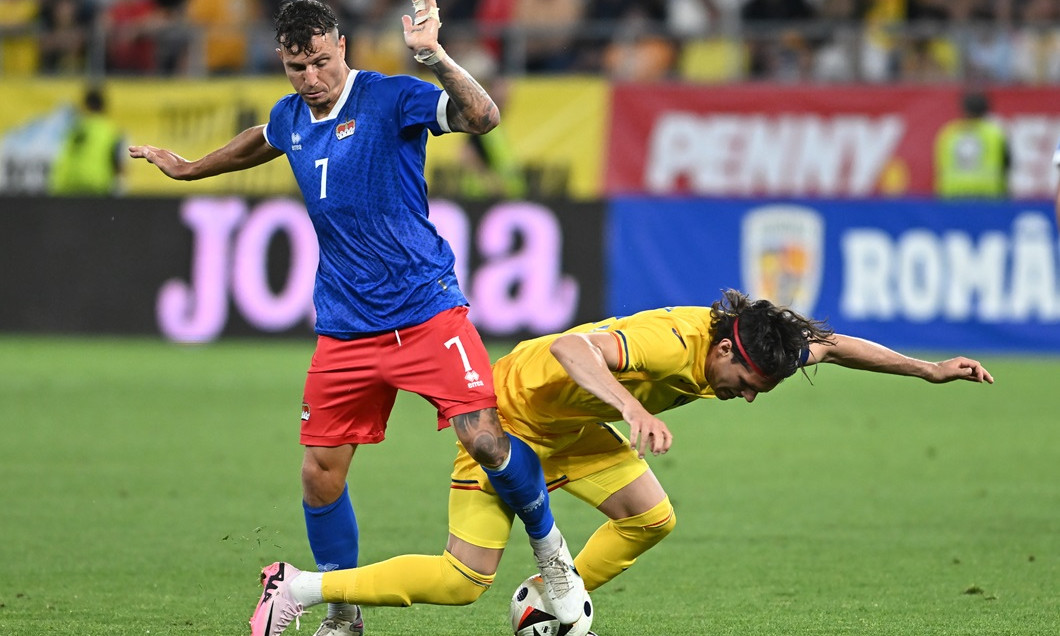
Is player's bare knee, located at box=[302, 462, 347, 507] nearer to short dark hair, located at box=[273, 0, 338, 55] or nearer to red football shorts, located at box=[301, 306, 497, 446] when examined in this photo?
red football shorts, located at box=[301, 306, 497, 446]

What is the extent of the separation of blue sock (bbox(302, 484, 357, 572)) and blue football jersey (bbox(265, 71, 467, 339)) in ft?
2.02

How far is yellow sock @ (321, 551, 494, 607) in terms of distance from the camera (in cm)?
523

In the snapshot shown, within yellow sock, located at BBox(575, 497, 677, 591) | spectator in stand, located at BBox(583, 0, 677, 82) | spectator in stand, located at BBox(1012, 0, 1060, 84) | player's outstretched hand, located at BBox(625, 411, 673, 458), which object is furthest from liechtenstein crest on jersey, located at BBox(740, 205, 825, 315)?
player's outstretched hand, located at BBox(625, 411, 673, 458)

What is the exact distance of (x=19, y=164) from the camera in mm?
18016

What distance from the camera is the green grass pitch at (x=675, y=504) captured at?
5.95 metres

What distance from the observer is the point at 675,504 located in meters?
8.42

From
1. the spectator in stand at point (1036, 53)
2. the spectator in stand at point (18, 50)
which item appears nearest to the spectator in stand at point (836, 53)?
the spectator in stand at point (1036, 53)

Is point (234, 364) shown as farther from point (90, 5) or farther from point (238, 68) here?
point (90, 5)

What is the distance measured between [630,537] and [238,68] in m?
13.8

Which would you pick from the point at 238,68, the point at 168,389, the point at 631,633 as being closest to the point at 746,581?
the point at 631,633

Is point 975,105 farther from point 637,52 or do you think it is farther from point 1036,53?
point 637,52

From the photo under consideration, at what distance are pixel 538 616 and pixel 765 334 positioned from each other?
129cm

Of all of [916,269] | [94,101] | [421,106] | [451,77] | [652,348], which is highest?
→ [451,77]

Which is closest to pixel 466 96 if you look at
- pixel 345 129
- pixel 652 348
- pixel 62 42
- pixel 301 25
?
pixel 345 129
